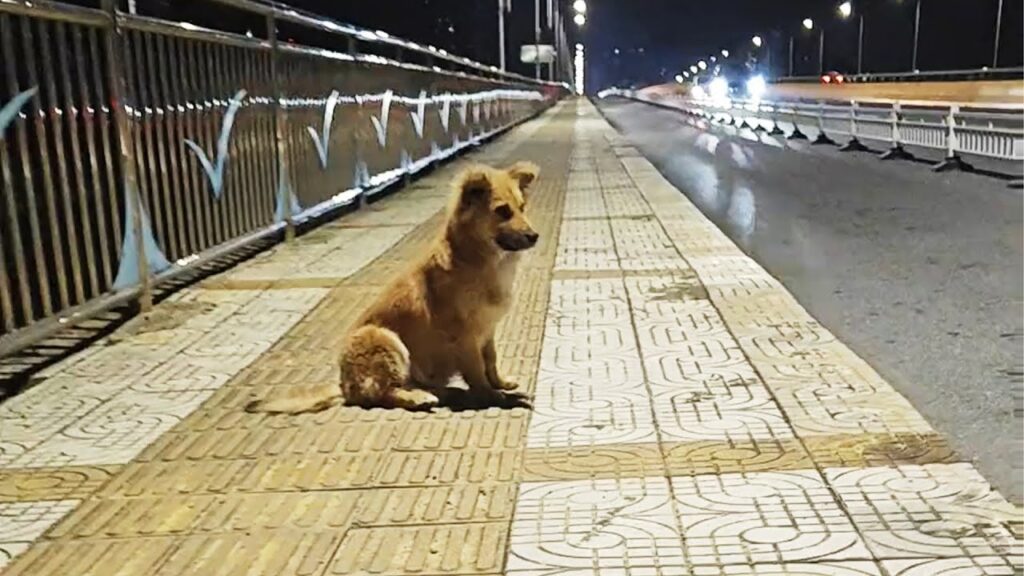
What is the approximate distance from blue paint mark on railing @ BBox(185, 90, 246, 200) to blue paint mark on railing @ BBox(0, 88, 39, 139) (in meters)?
2.08

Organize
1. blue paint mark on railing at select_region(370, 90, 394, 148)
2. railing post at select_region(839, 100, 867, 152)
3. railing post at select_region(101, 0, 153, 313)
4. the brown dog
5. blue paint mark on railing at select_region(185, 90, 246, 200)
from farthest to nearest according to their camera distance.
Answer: railing post at select_region(839, 100, 867, 152), blue paint mark on railing at select_region(370, 90, 394, 148), blue paint mark on railing at select_region(185, 90, 246, 200), railing post at select_region(101, 0, 153, 313), the brown dog

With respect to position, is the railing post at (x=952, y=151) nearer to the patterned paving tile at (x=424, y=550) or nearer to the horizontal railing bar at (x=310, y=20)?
the horizontal railing bar at (x=310, y=20)

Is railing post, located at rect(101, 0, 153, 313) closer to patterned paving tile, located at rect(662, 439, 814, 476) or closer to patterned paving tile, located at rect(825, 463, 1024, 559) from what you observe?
patterned paving tile, located at rect(662, 439, 814, 476)

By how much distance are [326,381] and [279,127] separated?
188 inches

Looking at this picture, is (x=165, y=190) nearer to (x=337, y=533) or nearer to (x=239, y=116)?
(x=239, y=116)

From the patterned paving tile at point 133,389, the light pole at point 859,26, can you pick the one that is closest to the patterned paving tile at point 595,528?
the patterned paving tile at point 133,389

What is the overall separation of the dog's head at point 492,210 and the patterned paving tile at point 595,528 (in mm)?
1121

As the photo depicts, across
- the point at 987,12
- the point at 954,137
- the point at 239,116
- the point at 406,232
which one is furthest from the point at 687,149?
the point at 987,12

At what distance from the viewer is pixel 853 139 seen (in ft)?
72.9

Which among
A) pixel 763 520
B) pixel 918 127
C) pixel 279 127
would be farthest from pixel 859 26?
pixel 763 520

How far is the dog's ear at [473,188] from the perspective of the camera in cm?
440

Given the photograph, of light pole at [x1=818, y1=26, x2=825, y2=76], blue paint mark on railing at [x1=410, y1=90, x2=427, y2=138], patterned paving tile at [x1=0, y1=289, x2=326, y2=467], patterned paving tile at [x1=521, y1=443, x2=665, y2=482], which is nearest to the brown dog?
patterned paving tile at [x1=0, y1=289, x2=326, y2=467]

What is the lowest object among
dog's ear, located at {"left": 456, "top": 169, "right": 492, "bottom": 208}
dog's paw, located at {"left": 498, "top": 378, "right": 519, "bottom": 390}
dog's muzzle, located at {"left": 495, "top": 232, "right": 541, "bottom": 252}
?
dog's paw, located at {"left": 498, "top": 378, "right": 519, "bottom": 390}

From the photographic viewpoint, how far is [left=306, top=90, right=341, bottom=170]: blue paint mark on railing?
10.4 metres
